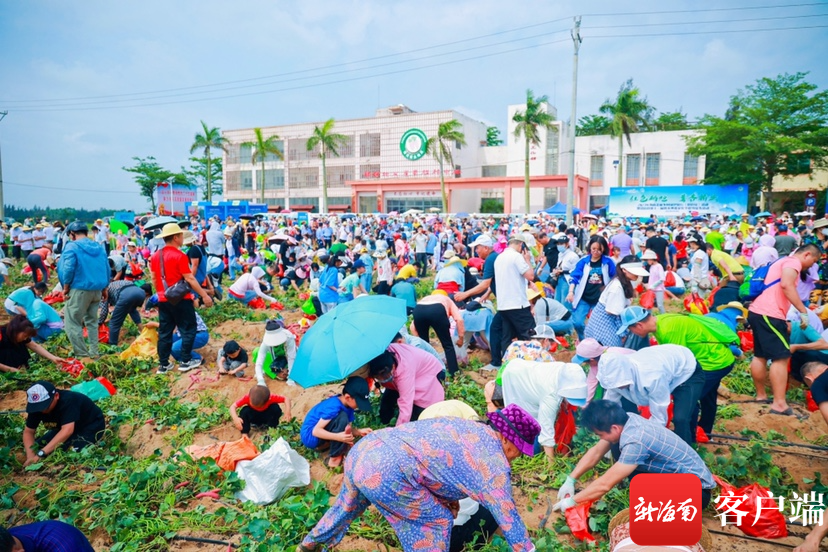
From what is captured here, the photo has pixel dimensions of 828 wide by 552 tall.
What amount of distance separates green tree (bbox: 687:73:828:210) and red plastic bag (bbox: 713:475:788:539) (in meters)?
33.2

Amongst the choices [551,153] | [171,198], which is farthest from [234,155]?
[551,153]

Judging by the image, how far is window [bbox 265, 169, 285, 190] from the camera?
179 ft

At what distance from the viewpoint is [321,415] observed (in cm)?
416

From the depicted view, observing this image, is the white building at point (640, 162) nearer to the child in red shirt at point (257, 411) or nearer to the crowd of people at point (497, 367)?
the crowd of people at point (497, 367)

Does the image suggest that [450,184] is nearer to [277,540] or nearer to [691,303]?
[691,303]

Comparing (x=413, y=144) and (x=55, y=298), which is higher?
(x=413, y=144)

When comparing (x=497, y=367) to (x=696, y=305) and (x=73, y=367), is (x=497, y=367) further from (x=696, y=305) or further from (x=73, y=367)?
(x=73, y=367)

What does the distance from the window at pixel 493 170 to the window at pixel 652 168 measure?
531 inches

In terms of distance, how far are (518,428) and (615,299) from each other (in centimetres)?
315

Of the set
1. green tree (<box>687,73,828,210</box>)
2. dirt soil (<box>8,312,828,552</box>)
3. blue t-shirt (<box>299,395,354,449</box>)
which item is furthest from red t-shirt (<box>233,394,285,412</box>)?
green tree (<box>687,73,828,210</box>)

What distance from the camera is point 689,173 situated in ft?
127

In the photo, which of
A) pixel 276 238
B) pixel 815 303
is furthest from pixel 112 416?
pixel 815 303

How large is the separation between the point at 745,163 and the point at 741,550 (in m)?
35.6

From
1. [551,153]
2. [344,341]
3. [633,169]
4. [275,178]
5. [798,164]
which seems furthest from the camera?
[275,178]
